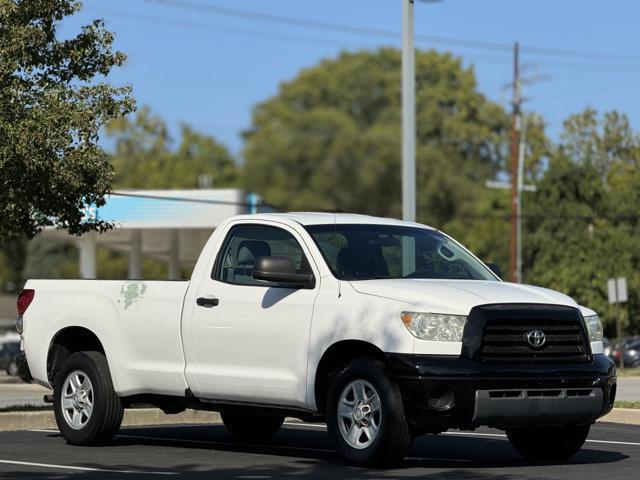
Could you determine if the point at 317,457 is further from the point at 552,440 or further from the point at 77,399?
the point at 77,399

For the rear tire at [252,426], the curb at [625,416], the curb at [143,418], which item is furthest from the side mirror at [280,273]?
the curb at [625,416]

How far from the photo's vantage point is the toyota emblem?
1099cm

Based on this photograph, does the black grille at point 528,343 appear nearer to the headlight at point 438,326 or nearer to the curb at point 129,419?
the headlight at point 438,326

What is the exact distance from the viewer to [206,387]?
12273mm

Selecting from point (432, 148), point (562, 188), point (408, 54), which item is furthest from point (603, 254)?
point (408, 54)

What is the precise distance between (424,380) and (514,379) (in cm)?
67

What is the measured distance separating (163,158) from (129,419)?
9044 cm

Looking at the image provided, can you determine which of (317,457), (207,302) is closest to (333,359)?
(317,457)

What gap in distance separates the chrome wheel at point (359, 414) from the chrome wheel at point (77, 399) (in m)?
Answer: 2.90

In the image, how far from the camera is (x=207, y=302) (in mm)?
12289

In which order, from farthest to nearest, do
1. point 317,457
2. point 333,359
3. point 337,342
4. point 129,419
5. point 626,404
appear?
point 626,404, point 129,419, point 317,457, point 333,359, point 337,342

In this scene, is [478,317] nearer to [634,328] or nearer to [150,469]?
[150,469]

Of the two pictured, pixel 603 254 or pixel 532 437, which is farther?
pixel 603 254

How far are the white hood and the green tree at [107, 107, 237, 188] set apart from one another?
89.0m
